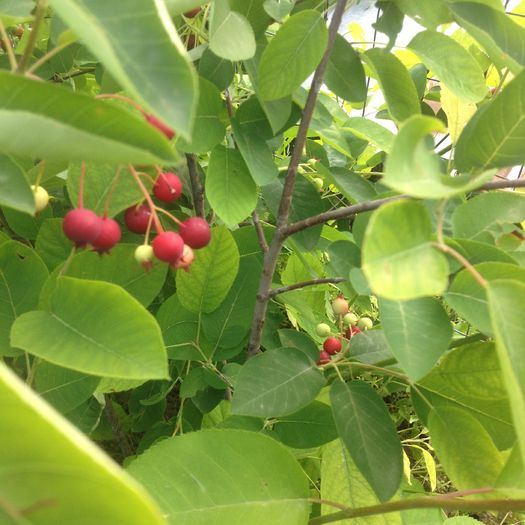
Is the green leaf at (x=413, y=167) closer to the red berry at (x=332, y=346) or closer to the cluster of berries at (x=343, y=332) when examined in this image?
the cluster of berries at (x=343, y=332)

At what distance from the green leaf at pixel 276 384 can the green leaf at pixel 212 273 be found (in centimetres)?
11

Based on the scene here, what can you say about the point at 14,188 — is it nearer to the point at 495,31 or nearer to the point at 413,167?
the point at 413,167

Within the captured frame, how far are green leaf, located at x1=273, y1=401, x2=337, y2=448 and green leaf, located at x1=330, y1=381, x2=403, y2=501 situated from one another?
0.09m

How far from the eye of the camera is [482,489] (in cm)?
45

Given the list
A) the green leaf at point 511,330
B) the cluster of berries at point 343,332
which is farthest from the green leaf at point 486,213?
the cluster of berries at point 343,332

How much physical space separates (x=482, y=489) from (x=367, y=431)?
11 cm

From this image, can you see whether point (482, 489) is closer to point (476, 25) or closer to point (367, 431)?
point (367, 431)

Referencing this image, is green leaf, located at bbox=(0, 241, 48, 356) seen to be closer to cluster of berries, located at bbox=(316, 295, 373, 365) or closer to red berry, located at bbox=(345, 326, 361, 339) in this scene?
cluster of berries, located at bbox=(316, 295, 373, 365)

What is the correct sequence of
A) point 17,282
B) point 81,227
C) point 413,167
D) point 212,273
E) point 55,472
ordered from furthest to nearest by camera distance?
point 212,273 → point 17,282 → point 81,227 → point 413,167 → point 55,472

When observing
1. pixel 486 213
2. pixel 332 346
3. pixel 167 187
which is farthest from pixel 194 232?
pixel 332 346

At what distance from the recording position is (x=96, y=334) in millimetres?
392

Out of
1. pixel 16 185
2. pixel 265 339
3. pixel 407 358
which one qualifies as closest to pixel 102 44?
pixel 16 185

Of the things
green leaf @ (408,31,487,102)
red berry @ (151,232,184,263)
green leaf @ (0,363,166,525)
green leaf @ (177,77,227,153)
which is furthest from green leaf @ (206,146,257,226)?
green leaf @ (0,363,166,525)

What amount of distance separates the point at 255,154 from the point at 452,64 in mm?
228
